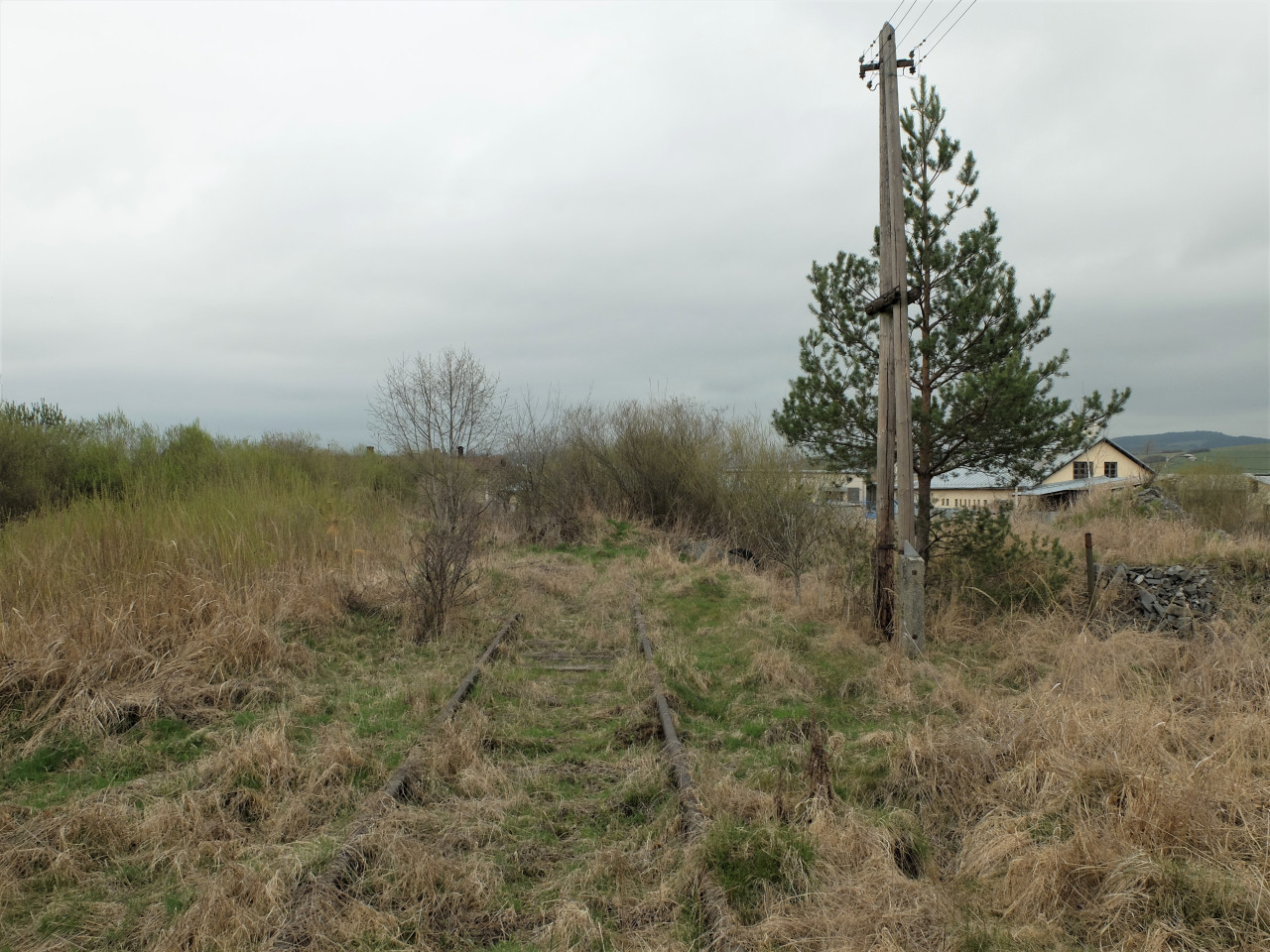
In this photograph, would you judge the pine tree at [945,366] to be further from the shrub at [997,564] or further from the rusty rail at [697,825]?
the rusty rail at [697,825]

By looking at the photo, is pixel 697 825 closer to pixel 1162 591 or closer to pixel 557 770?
pixel 557 770

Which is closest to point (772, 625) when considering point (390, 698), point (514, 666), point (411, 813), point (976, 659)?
point (976, 659)

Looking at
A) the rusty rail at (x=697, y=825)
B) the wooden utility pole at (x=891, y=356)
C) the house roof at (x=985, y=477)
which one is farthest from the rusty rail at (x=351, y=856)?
the house roof at (x=985, y=477)

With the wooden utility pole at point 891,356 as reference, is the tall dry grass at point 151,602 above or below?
below

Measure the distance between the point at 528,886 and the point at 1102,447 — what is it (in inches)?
2333

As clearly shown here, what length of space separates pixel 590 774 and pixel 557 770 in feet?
0.80

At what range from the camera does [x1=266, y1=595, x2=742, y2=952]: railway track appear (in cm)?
329

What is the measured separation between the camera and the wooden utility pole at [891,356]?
7988 millimetres

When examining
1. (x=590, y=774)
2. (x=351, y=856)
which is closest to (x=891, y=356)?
(x=590, y=774)

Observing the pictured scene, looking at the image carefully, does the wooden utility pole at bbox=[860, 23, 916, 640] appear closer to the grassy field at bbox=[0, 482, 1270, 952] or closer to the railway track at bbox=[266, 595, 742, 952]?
the grassy field at bbox=[0, 482, 1270, 952]

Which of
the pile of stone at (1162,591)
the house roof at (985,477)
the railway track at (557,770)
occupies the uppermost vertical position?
the house roof at (985,477)

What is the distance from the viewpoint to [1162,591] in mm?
9656

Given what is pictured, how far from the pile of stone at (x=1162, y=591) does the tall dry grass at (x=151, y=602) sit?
1004 centimetres

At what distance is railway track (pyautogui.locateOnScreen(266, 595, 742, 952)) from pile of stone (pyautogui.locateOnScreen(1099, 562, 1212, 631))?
20.7 feet
